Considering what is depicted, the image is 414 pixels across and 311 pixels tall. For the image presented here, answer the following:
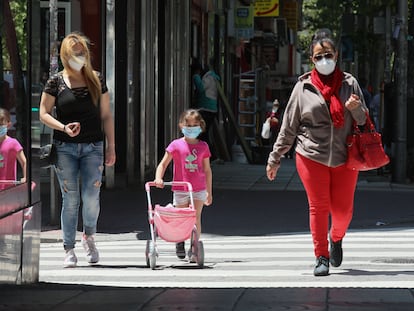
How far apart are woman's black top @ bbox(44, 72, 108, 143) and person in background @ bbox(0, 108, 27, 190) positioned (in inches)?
88.9

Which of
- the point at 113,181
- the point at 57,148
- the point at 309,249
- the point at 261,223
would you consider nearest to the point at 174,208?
the point at 57,148

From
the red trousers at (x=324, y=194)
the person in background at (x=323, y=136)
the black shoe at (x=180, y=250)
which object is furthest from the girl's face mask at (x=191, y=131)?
the red trousers at (x=324, y=194)

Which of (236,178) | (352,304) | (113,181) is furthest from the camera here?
(236,178)

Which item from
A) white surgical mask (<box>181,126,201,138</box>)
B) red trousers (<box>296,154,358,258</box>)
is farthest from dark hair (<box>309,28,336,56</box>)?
white surgical mask (<box>181,126,201,138</box>)

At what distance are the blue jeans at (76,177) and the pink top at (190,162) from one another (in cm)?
83

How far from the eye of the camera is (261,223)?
14289 millimetres

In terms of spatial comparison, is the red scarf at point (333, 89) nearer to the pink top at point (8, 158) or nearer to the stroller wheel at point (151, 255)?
the stroller wheel at point (151, 255)

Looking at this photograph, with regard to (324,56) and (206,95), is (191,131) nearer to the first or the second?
(324,56)

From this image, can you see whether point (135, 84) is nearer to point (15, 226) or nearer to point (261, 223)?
point (261, 223)

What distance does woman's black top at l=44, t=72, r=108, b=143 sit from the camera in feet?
32.1

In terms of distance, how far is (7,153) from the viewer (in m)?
7.24

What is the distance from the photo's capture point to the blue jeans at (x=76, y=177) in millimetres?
9836

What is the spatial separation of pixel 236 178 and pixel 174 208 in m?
11.4

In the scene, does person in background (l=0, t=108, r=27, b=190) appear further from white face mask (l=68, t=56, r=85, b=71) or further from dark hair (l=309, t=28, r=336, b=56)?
dark hair (l=309, t=28, r=336, b=56)
